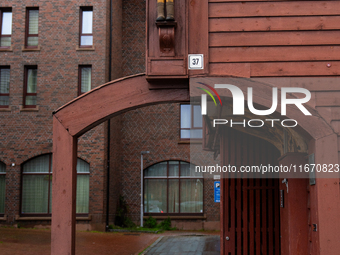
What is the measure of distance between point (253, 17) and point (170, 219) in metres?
17.3

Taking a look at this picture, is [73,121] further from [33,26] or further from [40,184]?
[33,26]

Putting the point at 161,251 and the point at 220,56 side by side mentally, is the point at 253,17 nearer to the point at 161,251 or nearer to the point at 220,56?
the point at 220,56

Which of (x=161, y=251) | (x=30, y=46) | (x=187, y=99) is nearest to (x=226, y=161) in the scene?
(x=187, y=99)

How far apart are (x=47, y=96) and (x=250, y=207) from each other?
A: 14106 millimetres

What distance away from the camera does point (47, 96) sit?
20438 millimetres

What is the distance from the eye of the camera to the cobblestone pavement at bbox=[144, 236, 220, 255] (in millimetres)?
13664

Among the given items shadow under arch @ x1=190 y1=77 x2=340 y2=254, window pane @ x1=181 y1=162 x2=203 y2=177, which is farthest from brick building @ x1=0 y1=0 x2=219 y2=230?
shadow under arch @ x1=190 y1=77 x2=340 y2=254

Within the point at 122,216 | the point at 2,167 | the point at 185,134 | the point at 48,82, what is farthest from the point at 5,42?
the point at 122,216

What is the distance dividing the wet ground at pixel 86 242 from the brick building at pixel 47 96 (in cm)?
137

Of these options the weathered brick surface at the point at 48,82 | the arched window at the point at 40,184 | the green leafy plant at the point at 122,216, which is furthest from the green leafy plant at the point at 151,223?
the arched window at the point at 40,184

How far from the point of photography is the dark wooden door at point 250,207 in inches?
337

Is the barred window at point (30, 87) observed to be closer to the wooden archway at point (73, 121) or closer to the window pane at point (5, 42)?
the window pane at point (5, 42)

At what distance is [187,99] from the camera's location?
19.1 feet

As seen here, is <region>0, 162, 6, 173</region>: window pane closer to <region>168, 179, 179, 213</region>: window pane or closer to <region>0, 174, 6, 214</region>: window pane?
<region>0, 174, 6, 214</region>: window pane
